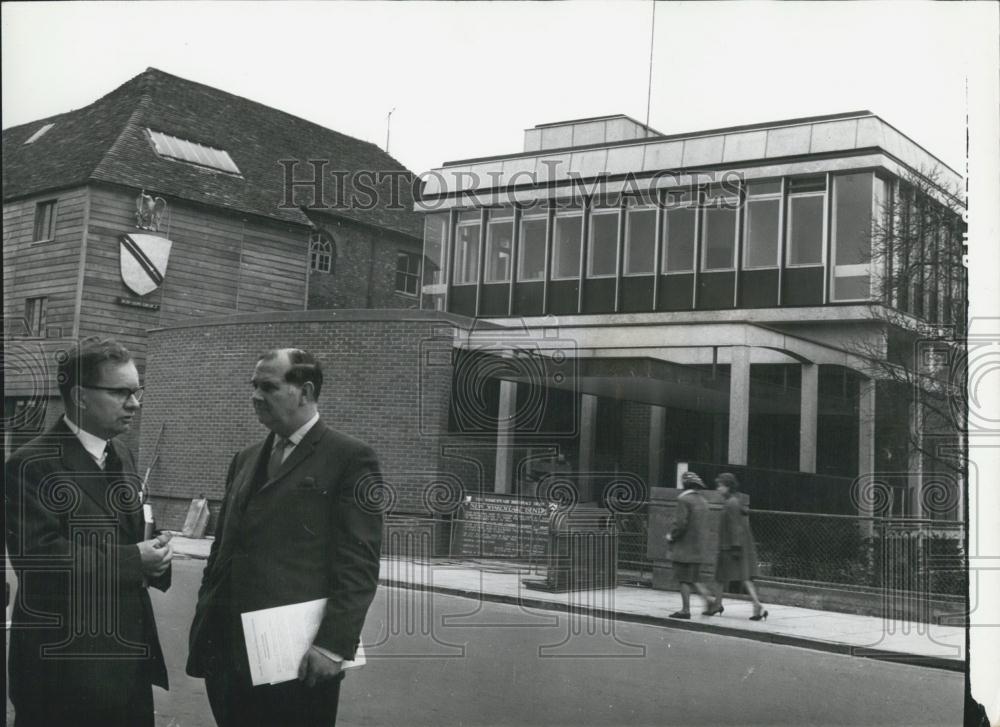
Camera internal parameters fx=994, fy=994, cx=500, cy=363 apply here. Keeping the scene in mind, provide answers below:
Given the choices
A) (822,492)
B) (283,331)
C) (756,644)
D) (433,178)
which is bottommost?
(756,644)

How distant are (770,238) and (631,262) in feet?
3.84

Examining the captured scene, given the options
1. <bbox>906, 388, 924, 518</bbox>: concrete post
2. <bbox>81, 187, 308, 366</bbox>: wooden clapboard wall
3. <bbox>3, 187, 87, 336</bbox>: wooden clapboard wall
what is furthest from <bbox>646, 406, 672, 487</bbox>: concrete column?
<bbox>3, 187, 87, 336</bbox>: wooden clapboard wall

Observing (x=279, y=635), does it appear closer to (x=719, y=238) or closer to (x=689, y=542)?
(x=719, y=238)

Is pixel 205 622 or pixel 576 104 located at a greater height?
pixel 576 104

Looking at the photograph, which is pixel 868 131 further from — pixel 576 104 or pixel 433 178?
pixel 433 178

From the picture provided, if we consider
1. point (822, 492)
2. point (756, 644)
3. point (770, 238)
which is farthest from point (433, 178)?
point (756, 644)

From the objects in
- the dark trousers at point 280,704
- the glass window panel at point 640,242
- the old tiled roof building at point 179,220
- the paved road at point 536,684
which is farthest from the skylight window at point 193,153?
the dark trousers at point 280,704

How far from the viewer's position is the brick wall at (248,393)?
5.70 metres

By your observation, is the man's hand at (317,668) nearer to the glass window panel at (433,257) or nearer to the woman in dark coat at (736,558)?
the glass window panel at (433,257)

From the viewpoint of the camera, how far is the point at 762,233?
328 inches

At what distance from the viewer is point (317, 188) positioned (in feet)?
20.1

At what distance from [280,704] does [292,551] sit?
0.58 meters

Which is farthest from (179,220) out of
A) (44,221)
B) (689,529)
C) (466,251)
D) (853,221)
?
(689,529)

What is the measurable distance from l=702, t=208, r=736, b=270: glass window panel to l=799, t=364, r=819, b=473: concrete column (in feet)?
3.51
